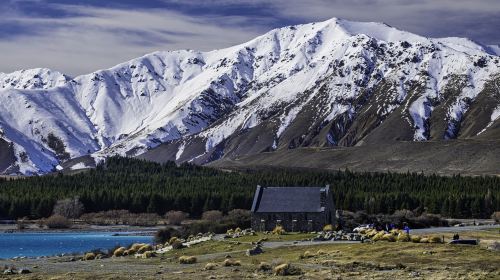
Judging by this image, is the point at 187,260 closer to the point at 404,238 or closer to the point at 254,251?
the point at 254,251

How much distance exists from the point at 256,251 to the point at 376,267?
1584cm

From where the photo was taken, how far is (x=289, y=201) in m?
108

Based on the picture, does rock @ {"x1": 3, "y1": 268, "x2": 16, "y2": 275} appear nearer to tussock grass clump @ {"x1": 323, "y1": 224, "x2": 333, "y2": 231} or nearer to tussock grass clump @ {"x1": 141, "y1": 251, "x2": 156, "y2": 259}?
tussock grass clump @ {"x1": 141, "y1": 251, "x2": 156, "y2": 259}

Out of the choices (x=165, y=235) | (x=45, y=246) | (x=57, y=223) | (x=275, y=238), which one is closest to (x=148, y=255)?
(x=275, y=238)

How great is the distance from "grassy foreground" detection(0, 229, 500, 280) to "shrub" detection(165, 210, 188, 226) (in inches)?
4450

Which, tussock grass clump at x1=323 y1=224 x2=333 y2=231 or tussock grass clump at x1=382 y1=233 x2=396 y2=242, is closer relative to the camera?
tussock grass clump at x1=382 y1=233 x2=396 y2=242

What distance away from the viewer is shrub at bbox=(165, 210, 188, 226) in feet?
611

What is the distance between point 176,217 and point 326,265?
132 meters

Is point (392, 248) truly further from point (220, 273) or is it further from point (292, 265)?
point (220, 273)

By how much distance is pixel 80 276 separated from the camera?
53.7 m

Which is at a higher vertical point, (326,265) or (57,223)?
(57,223)

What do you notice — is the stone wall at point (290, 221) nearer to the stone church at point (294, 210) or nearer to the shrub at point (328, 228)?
the stone church at point (294, 210)

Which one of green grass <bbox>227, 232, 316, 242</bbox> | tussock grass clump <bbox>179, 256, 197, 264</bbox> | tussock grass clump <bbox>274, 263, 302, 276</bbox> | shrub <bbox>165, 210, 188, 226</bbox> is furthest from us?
shrub <bbox>165, 210, 188, 226</bbox>

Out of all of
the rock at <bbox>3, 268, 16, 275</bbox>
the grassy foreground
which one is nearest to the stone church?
the grassy foreground
